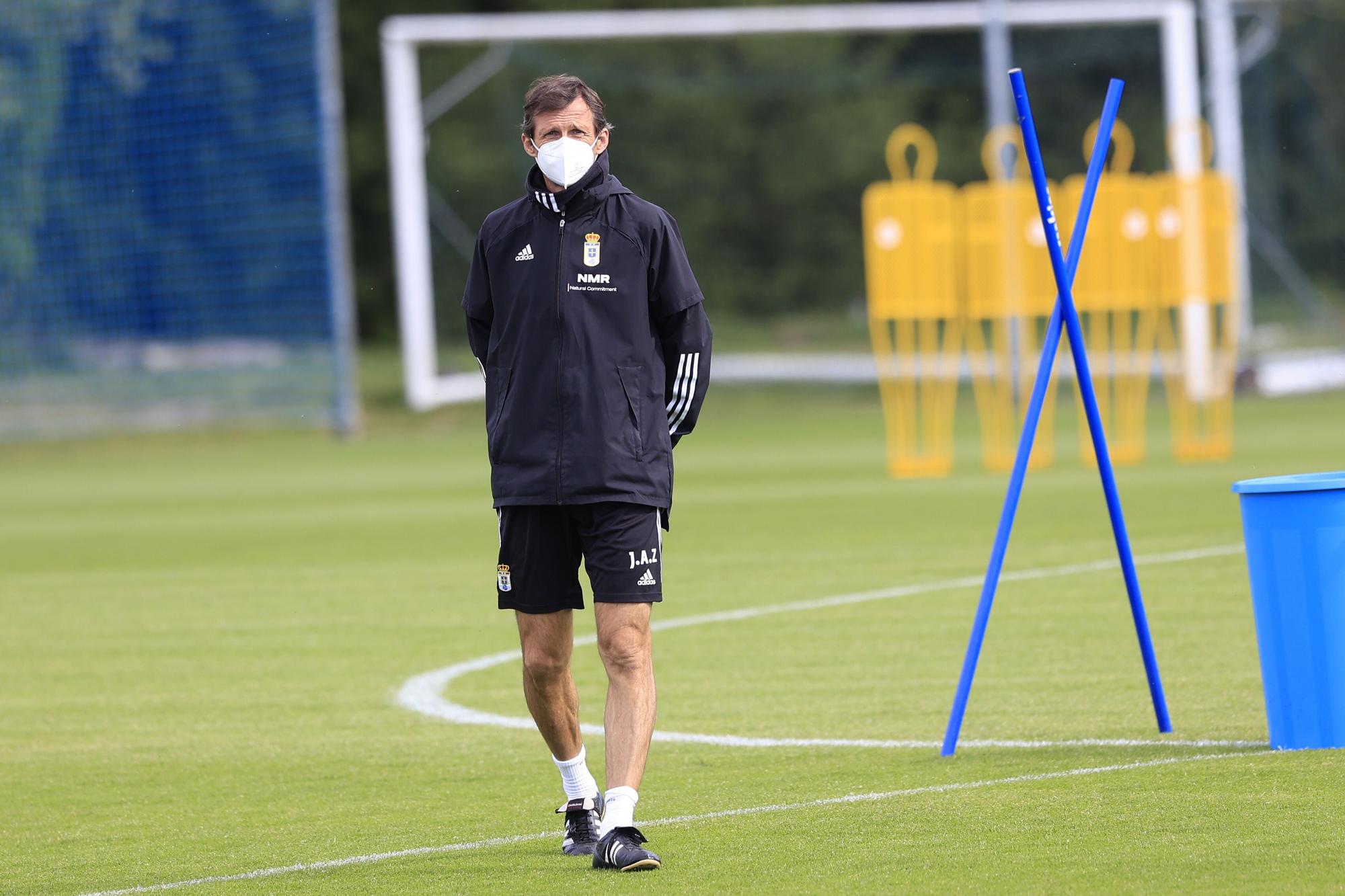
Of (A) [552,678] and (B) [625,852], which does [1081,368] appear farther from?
(B) [625,852]

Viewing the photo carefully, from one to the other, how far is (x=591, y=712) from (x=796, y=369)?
2066 cm

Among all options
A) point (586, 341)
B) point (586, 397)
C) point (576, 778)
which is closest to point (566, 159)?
point (586, 341)

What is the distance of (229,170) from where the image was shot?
30609mm

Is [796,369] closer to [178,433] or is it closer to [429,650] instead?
[178,433]

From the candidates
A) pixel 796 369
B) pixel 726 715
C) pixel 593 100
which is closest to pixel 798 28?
pixel 796 369

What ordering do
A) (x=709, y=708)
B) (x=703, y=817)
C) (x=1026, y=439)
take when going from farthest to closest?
(x=709, y=708), (x=1026, y=439), (x=703, y=817)

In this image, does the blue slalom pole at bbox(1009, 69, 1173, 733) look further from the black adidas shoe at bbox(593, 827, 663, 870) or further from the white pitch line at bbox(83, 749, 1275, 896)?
the black adidas shoe at bbox(593, 827, 663, 870)

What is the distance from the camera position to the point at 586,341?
17.8ft

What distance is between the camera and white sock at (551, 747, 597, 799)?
5.64 meters

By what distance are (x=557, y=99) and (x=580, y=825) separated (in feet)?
6.45

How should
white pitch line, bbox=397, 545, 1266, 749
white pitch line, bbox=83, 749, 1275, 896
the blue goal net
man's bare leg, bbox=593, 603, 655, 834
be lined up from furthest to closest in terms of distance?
the blue goal net → white pitch line, bbox=397, 545, 1266, 749 → white pitch line, bbox=83, 749, 1275, 896 → man's bare leg, bbox=593, 603, 655, 834

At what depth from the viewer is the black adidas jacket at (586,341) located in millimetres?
5410

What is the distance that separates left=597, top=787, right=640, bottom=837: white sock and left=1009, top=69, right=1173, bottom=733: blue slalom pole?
1972 millimetres

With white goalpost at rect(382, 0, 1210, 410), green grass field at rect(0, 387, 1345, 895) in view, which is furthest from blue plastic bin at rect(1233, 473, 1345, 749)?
white goalpost at rect(382, 0, 1210, 410)
